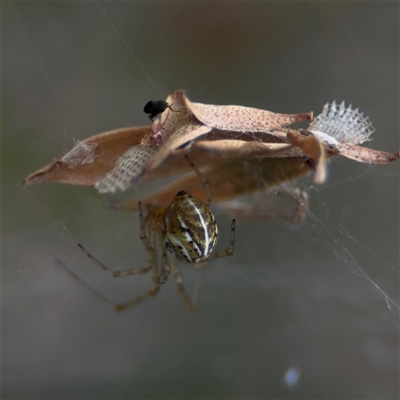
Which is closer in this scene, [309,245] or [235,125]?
[235,125]

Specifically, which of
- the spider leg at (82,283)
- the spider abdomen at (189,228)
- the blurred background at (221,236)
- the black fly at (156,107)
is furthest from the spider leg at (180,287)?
the black fly at (156,107)

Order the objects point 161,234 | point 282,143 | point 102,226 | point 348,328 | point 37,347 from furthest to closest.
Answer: point 348,328 < point 37,347 < point 102,226 < point 161,234 < point 282,143

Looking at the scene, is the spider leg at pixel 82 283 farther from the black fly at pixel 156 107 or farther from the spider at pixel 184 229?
the black fly at pixel 156 107

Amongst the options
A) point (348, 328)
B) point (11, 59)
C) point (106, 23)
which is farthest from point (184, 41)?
point (348, 328)

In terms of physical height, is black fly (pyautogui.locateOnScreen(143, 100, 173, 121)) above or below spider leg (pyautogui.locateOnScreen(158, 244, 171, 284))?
above

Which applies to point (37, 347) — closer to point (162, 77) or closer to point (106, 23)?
point (162, 77)

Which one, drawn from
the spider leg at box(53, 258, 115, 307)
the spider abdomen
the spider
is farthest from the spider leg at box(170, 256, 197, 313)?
the spider abdomen

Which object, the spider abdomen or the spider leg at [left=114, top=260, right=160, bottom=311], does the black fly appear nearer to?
the spider abdomen

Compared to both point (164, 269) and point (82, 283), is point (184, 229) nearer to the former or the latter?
point (164, 269)
